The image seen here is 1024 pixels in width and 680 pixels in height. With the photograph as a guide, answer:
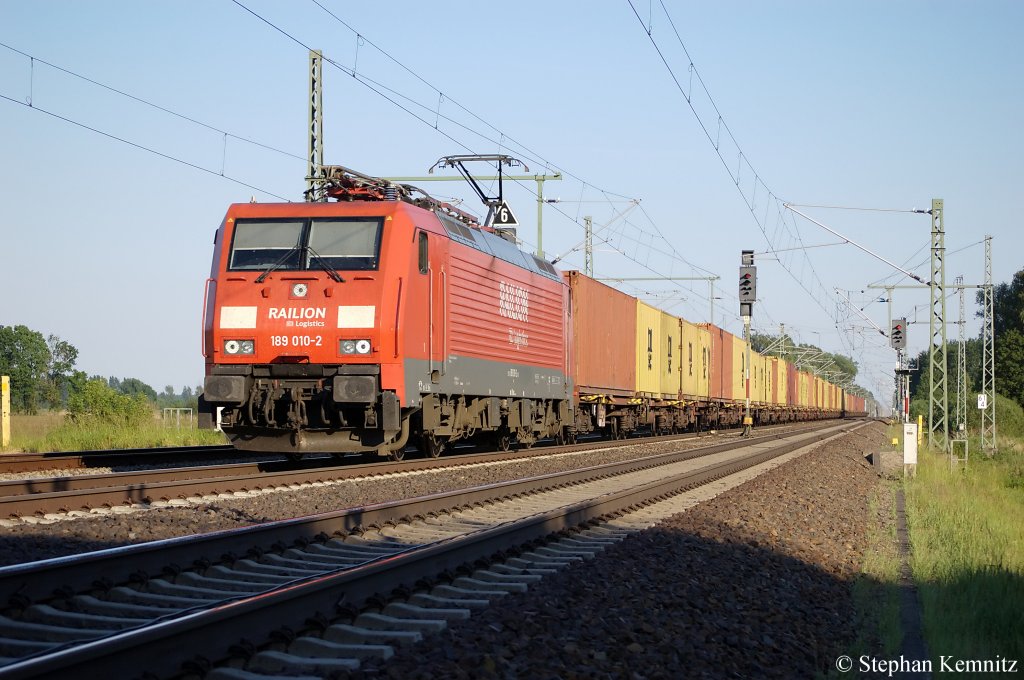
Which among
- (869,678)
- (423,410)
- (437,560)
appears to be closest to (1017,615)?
(869,678)

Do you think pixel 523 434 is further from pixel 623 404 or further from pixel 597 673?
pixel 597 673

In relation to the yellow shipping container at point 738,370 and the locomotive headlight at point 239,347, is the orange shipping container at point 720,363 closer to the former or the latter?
the yellow shipping container at point 738,370

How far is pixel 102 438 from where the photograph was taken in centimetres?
2064

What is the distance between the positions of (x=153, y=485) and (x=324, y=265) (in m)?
4.48

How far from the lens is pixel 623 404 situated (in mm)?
28719

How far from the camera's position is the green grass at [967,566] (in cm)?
687

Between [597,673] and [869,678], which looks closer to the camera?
[597,673]

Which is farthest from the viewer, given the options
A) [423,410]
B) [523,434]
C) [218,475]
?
[523,434]

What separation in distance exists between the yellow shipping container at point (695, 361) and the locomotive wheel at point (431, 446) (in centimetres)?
1805

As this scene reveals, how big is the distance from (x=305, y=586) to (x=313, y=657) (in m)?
0.69

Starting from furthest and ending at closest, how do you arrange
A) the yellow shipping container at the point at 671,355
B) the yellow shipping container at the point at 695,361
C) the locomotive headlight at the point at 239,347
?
1. the yellow shipping container at the point at 695,361
2. the yellow shipping container at the point at 671,355
3. the locomotive headlight at the point at 239,347

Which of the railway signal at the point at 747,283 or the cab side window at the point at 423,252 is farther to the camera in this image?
the railway signal at the point at 747,283

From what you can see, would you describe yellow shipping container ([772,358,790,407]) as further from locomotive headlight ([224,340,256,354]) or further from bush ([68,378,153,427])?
locomotive headlight ([224,340,256,354])

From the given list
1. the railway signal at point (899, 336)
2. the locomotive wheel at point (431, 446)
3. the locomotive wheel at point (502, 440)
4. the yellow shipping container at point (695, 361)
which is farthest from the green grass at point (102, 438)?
the railway signal at point (899, 336)
